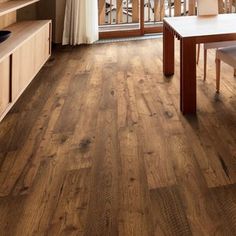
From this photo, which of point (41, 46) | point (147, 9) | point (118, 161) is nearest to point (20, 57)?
point (41, 46)

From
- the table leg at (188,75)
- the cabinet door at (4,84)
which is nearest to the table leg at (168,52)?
the table leg at (188,75)

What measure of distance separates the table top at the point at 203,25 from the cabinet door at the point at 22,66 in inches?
55.0

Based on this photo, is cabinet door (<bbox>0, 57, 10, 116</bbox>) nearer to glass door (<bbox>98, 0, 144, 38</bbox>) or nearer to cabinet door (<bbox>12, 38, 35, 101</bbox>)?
cabinet door (<bbox>12, 38, 35, 101</bbox>)

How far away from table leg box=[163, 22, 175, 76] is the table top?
23 centimetres

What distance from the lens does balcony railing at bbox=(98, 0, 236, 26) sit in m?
6.04

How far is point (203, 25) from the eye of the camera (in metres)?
2.63

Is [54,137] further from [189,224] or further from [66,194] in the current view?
[189,224]

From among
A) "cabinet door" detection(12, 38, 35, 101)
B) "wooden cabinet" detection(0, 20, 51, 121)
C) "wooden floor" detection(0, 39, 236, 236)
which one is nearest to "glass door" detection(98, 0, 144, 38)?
"wooden cabinet" detection(0, 20, 51, 121)

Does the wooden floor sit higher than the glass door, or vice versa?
the glass door

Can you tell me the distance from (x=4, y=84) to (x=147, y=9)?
16.6ft

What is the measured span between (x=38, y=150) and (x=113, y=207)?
79 centimetres

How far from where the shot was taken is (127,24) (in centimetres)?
631

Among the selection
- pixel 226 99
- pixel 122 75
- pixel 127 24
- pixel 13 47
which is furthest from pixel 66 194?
pixel 127 24

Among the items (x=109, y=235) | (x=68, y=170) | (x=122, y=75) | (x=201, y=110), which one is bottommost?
(x=109, y=235)
